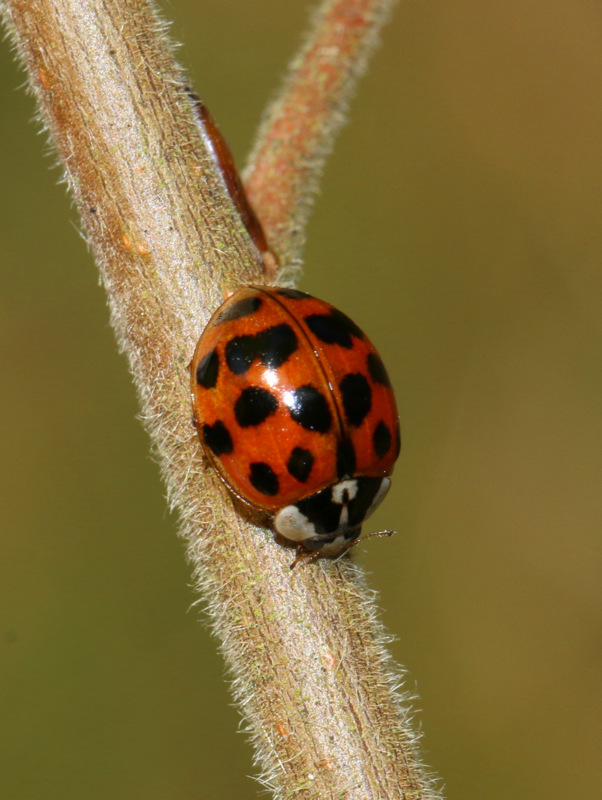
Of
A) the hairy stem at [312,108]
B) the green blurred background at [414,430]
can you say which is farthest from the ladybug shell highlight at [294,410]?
the green blurred background at [414,430]

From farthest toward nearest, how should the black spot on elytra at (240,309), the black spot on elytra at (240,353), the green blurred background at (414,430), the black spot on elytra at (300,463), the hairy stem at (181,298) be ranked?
the green blurred background at (414,430), the black spot on elytra at (300,463), the black spot on elytra at (240,353), the black spot on elytra at (240,309), the hairy stem at (181,298)

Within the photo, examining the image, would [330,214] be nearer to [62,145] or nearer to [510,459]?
[510,459]

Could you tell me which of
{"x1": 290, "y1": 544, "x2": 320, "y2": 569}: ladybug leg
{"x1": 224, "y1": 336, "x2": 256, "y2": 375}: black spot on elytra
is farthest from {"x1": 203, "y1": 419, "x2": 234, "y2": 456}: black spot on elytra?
{"x1": 290, "y1": 544, "x2": 320, "y2": 569}: ladybug leg

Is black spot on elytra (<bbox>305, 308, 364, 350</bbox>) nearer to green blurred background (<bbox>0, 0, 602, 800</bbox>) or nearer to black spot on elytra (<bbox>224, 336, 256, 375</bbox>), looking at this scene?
black spot on elytra (<bbox>224, 336, 256, 375</bbox>)

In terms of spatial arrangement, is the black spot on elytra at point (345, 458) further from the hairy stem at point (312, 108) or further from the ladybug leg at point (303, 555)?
the hairy stem at point (312, 108)

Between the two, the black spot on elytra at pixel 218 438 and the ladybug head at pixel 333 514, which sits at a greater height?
the black spot on elytra at pixel 218 438

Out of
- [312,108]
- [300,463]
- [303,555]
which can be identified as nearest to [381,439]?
[300,463]
